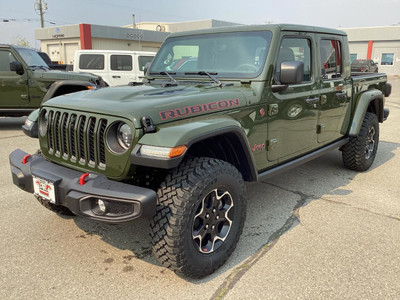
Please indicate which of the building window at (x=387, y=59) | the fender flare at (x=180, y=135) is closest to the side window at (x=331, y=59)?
the fender flare at (x=180, y=135)

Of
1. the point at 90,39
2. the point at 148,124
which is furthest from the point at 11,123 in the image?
the point at 90,39

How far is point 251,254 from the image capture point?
288 centimetres

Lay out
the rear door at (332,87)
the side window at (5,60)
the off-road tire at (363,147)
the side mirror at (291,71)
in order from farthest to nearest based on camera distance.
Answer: the side window at (5,60), the off-road tire at (363,147), the rear door at (332,87), the side mirror at (291,71)

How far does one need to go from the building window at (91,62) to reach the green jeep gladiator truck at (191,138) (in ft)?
26.9

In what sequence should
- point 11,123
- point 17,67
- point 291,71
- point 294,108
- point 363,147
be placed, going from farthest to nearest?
1. point 11,123
2. point 17,67
3. point 363,147
4. point 294,108
5. point 291,71

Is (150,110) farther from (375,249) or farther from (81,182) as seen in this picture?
(375,249)

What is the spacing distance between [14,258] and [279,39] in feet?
9.44

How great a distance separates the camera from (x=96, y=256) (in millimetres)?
2832

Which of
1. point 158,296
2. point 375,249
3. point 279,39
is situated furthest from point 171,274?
point 279,39

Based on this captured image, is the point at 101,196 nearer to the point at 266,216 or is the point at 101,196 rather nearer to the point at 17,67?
the point at 266,216

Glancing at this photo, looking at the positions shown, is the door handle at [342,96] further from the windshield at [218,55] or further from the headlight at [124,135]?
the headlight at [124,135]

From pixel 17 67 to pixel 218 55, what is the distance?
19.3ft

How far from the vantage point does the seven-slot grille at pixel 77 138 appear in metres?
2.45

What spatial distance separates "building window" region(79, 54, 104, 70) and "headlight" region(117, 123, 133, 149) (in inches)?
388
